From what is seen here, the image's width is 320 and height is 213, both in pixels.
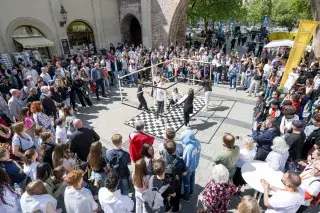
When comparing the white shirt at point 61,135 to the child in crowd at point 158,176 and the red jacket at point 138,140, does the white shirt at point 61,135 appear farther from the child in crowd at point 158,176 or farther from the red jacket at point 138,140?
the child in crowd at point 158,176

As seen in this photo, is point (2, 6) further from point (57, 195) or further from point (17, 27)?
Result: point (57, 195)

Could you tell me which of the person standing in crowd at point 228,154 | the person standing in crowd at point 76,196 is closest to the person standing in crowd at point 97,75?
the person standing in crowd at point 76,196

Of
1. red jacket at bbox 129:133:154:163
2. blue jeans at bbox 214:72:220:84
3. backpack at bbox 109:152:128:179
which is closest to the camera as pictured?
backpack at bbox 109:152:128:179

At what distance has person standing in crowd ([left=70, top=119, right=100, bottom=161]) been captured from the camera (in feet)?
14.5

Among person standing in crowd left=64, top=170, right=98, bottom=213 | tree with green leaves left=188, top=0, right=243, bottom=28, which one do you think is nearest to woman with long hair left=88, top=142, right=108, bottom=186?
person standing in crowd left=64, top=170, right=98, bottom=213

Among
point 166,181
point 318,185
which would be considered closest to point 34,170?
point 166,181

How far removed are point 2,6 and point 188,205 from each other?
15095 millimetres

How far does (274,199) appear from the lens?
2875 millimetres

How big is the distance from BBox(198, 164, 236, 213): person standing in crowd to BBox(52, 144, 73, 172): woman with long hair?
2.35 metres

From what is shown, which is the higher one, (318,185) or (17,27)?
(17,27)

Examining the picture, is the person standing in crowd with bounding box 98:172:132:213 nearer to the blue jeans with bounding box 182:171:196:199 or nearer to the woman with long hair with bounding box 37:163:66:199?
the woman with long hair with bounding box 37:163:66:199

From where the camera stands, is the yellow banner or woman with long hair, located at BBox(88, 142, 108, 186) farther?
the yellow banner

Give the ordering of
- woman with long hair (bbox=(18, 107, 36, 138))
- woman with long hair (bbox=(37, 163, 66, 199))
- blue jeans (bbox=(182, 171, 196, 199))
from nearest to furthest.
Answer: woman with long hair (bbox=(37, 163, 66, 199)) < blue jeans (bbox=(182, 171, 196, 199)) < woman with long hair (bbox=(18, 107, 36, 138))

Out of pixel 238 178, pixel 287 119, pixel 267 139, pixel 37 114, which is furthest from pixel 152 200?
pixel 37 114
